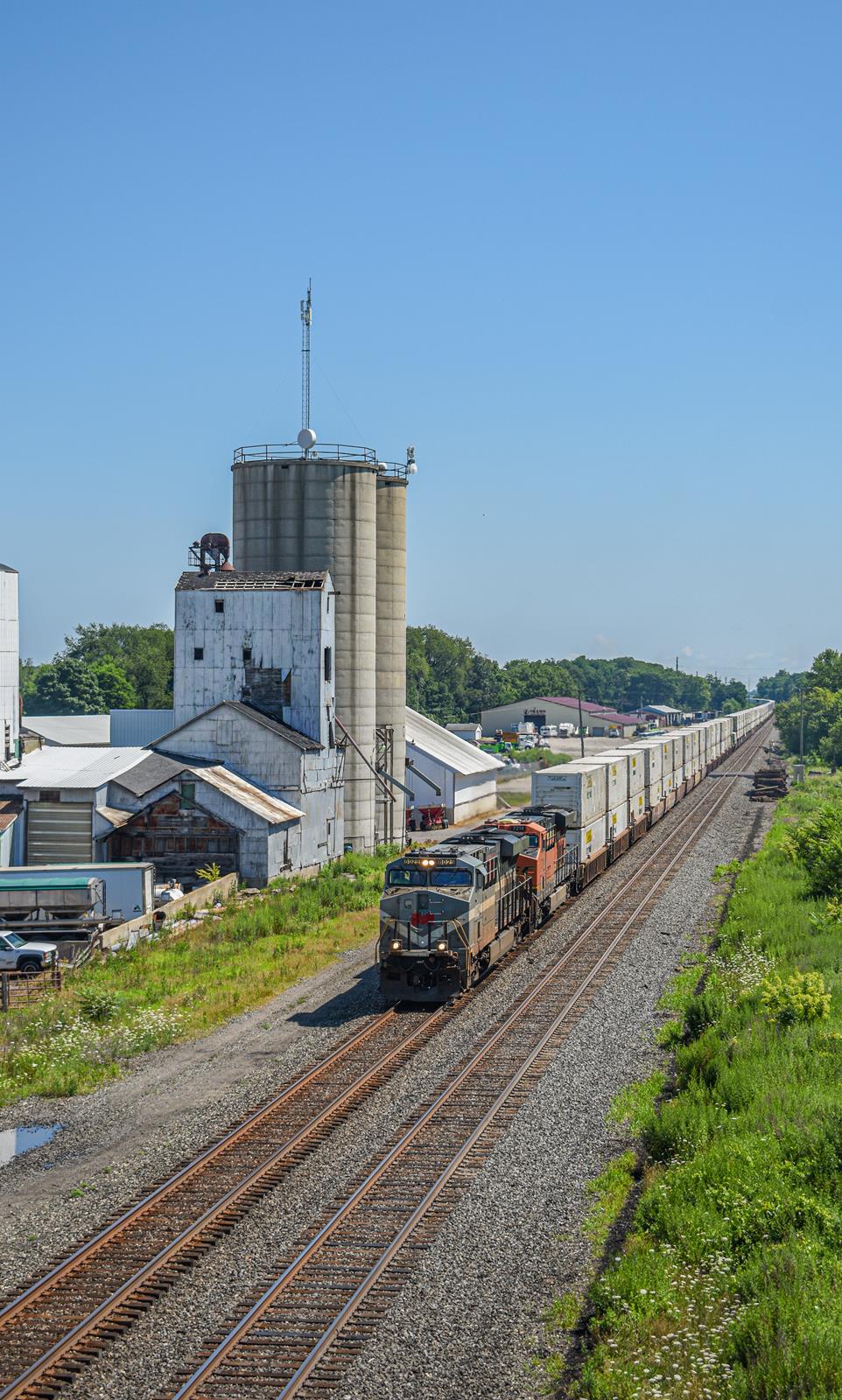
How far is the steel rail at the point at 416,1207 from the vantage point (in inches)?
578

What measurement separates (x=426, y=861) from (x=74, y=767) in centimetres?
2605

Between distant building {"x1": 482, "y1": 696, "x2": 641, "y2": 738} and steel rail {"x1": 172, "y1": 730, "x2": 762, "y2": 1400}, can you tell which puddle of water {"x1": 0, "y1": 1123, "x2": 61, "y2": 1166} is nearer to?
steel rail {"x1": 172, "y1": 730, "x2": 762, "y2": 1400}

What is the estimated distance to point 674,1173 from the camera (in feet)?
61.9

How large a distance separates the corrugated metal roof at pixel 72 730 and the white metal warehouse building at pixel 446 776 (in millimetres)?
20359

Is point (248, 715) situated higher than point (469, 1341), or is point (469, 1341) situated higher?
point (248, 715)

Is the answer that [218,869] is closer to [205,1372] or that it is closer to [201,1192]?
[201,1192]

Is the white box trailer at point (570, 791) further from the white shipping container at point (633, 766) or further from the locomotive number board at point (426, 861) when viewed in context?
the locomotive number board at point (426, 861)

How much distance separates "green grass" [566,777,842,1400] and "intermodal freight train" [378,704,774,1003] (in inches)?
224

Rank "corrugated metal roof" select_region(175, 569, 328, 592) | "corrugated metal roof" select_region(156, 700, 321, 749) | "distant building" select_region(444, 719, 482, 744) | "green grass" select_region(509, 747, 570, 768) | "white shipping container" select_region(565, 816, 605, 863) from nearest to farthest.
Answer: "white shipping container" select_region(565, 816, 605, 863) < "corrugated metal roof" select_region(156, 700, 321, 749) < "corrugated metal roof" select_region(175, 569, 328, 592) < "green grass" select_region(509, 747, 570, 768) < "distant building" select_region(444, 719, 482, 744)

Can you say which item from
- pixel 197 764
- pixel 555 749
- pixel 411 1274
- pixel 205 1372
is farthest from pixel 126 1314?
pixel 555 749

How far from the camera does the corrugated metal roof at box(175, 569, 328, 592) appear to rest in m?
56.2

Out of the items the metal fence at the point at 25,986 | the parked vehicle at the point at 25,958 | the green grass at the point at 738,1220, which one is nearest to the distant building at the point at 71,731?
the parked vehicle at the point at 25,958

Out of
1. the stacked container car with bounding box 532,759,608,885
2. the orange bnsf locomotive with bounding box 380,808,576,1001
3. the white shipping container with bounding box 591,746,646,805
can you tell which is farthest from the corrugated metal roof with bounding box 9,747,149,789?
the orange bnsf locomotive with bounding box 380,808,576,1001

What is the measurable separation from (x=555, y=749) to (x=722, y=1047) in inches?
4410
